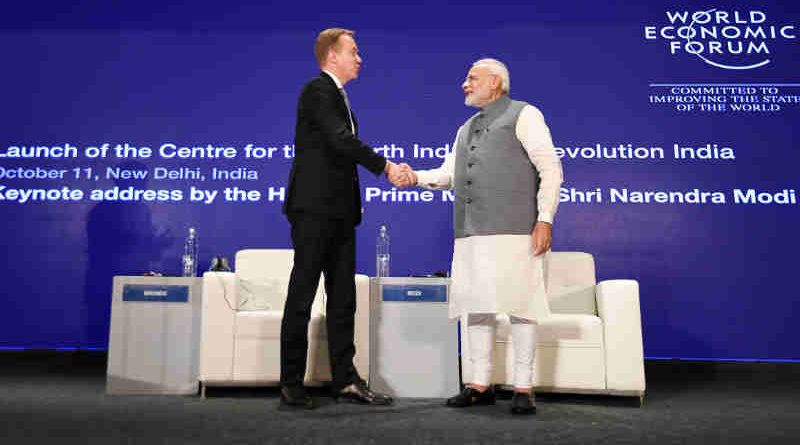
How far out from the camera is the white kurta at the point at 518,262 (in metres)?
2.80

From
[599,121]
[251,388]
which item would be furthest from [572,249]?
[251,388]

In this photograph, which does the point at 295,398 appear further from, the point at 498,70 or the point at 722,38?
the point at 722,38

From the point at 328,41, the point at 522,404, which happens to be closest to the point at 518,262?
the point at 522,404

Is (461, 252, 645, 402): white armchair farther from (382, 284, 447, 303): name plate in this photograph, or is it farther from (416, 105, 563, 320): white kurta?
(416, 105, 563, 320): white kurta

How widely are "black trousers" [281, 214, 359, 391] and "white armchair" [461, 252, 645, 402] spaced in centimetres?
64

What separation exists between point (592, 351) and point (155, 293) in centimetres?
217

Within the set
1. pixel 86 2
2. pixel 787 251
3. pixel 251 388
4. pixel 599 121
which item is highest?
pixel 86 2

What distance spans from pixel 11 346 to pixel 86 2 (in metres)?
2.43

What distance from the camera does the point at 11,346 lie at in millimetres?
4605

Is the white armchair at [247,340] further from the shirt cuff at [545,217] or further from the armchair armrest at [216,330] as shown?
the shirt cuff at [545,217]

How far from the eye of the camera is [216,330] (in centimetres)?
338

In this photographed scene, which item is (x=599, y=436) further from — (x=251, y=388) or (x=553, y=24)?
(x=553, y=24)

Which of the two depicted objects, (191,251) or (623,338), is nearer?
(623,338)

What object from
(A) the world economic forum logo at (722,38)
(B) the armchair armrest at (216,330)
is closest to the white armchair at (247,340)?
(B) the armchair armrest at (216,330)
